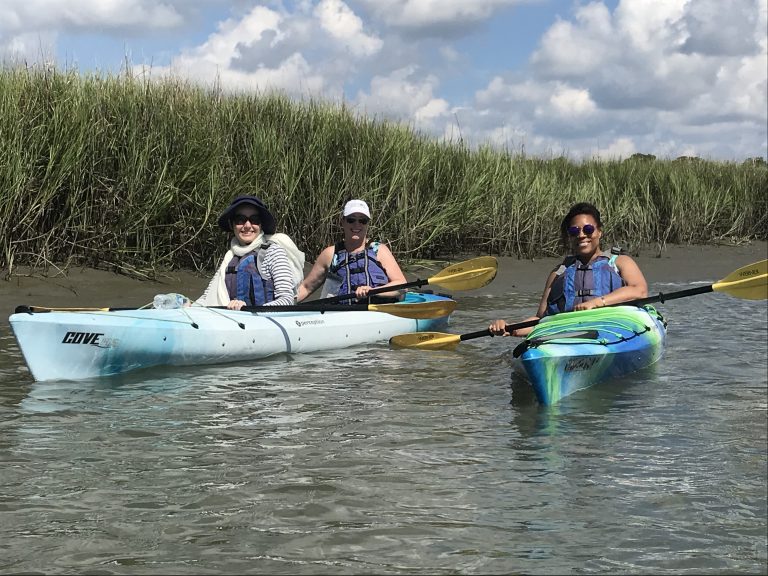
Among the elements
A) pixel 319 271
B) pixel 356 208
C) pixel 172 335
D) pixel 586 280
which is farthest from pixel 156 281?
pixel 586 280

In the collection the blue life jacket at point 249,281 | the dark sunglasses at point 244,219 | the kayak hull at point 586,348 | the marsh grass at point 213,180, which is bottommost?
the kayak hull at point 586,348

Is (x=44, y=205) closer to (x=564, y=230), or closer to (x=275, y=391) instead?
(x=275, y=391)

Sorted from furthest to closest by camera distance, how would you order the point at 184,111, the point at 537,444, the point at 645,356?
1. the point at 184,111
2. the point at 645,356
3. the point at 537,444

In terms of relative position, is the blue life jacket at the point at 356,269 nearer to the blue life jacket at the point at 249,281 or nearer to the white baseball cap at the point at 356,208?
the white baseball cap at the point at 356,208

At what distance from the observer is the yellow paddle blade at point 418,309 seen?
766 cm

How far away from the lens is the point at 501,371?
21.4 feet

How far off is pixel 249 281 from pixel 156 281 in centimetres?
266

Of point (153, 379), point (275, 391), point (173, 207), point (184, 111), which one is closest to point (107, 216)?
point (173, 207)

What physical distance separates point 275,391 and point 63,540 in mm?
2739

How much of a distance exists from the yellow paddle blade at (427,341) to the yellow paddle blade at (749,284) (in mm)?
1988

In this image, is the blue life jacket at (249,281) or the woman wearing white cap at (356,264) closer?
the blue life jacket at (249,281)

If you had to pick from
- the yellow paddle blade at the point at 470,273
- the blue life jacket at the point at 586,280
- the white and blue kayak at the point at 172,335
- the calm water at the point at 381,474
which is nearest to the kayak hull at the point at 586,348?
the calm water at the point at 381,474

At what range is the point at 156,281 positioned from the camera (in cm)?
971

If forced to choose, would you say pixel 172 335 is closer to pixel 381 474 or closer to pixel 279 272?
pixel 279 272
